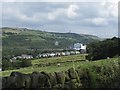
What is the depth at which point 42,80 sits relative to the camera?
107ft

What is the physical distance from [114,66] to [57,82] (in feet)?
30.0

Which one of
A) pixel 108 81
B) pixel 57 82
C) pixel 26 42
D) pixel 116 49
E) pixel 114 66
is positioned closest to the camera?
pixel 57 82

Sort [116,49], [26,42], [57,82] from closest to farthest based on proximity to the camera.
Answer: [57,82] < [116,49] < [26,42]

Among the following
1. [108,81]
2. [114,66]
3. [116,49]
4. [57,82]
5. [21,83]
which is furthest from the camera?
[116,49]

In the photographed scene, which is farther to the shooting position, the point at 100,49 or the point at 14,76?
the point at 100,49

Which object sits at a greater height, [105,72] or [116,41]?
[116,41]

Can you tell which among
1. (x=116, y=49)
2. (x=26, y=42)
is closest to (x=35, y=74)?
(x=116, y=49)

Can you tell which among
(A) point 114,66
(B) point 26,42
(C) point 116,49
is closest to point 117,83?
(A) point 114,66

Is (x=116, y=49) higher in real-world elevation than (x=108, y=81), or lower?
higher

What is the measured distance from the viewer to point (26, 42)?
176375mm

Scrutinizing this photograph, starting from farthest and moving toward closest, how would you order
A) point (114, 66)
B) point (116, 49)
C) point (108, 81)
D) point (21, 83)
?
point (116, 49)
point (114, 66)
point (108, 81)
point (21, 83)

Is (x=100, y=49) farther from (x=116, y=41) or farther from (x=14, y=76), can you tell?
(x=14, y=76)

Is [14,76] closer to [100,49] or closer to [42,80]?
[42,80]

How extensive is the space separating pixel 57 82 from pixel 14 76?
5.24 meters
